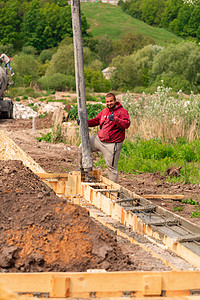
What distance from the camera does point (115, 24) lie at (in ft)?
392

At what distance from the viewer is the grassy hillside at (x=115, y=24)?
108 m

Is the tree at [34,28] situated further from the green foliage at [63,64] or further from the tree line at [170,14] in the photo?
the green foliage at [63,64]

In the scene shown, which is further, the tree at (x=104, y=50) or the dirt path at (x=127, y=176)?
the tree at (x=104, y=50)

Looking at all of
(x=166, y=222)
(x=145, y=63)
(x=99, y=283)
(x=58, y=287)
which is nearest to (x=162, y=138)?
(x=166, y=222)

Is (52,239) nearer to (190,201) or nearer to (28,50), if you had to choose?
(190,201)

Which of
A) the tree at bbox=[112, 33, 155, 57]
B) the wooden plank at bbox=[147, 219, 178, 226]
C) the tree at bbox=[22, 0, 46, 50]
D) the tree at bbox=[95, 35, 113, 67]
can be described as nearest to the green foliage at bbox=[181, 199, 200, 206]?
the wooden plank at bbox=[147, 219, 178, 226]

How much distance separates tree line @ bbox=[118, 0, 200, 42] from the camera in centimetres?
10225

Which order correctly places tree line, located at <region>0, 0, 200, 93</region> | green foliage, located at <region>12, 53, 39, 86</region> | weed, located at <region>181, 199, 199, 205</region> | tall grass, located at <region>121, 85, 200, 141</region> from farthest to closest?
1. green foliage, located at <region>12, 53, 39, 86</region>
2. tree line, located at <region>0, 0, 200, 93</region>
3. tall grass, located at <region>121, 85, 200, 141</region>
4. weed, located at <region>181, 199, 199, 205</region>

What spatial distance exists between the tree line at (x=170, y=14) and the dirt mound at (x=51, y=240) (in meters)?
88.8

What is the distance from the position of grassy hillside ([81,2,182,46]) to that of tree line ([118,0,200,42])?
8.01 ft

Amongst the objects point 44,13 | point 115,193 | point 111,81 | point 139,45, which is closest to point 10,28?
point 44,13

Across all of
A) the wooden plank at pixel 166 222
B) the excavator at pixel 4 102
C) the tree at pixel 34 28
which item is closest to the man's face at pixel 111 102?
the wooden plank at pixel 166 222

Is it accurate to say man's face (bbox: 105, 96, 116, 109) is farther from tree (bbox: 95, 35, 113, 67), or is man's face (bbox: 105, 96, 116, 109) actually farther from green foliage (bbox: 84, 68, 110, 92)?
tree (bbox: 95, 35, 113, 67)

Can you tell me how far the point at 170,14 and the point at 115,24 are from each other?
14268 mm
